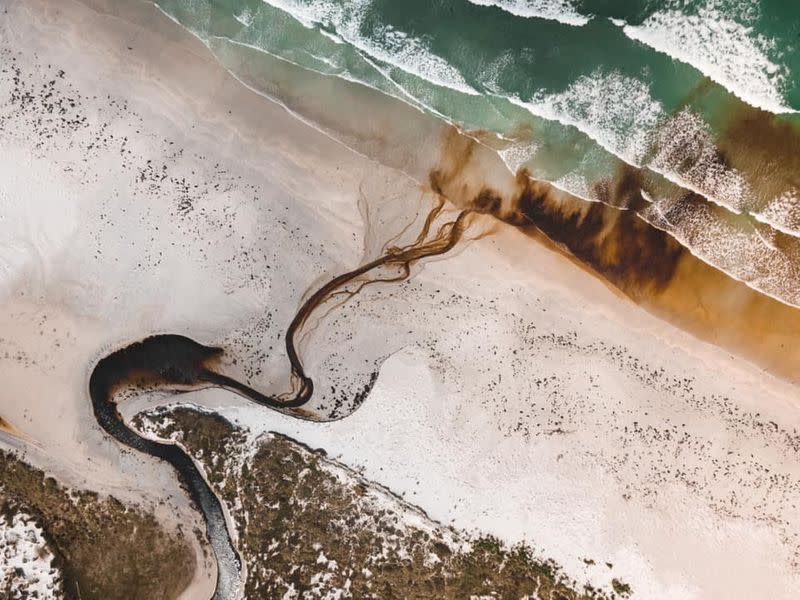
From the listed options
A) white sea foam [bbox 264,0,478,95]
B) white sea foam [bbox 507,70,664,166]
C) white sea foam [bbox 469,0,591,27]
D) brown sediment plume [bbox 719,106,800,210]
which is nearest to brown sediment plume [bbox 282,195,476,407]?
white sea foam [bbox 264,0,478,95]

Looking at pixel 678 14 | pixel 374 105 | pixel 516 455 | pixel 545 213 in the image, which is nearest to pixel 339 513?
pixel 516 455

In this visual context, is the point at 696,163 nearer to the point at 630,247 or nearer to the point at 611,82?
the point at 630,247

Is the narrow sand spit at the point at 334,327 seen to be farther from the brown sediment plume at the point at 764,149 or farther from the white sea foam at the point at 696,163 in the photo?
the brown sediment plume at the point at 764,149

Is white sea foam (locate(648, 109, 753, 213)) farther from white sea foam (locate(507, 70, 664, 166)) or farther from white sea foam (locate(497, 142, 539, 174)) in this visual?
white sea foam (locate(497, 142, 539, 174))

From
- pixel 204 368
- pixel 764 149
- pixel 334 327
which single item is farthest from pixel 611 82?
pixel 204 368

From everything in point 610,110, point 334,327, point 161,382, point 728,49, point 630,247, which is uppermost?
point 728,49

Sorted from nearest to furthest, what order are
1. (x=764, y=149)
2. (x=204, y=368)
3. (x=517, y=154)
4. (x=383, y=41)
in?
(x=764, y=149) < (x=204, y=368) < (x=517, y=154) < (x=383, y=41)

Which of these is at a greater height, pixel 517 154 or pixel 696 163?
pixel 696 163
